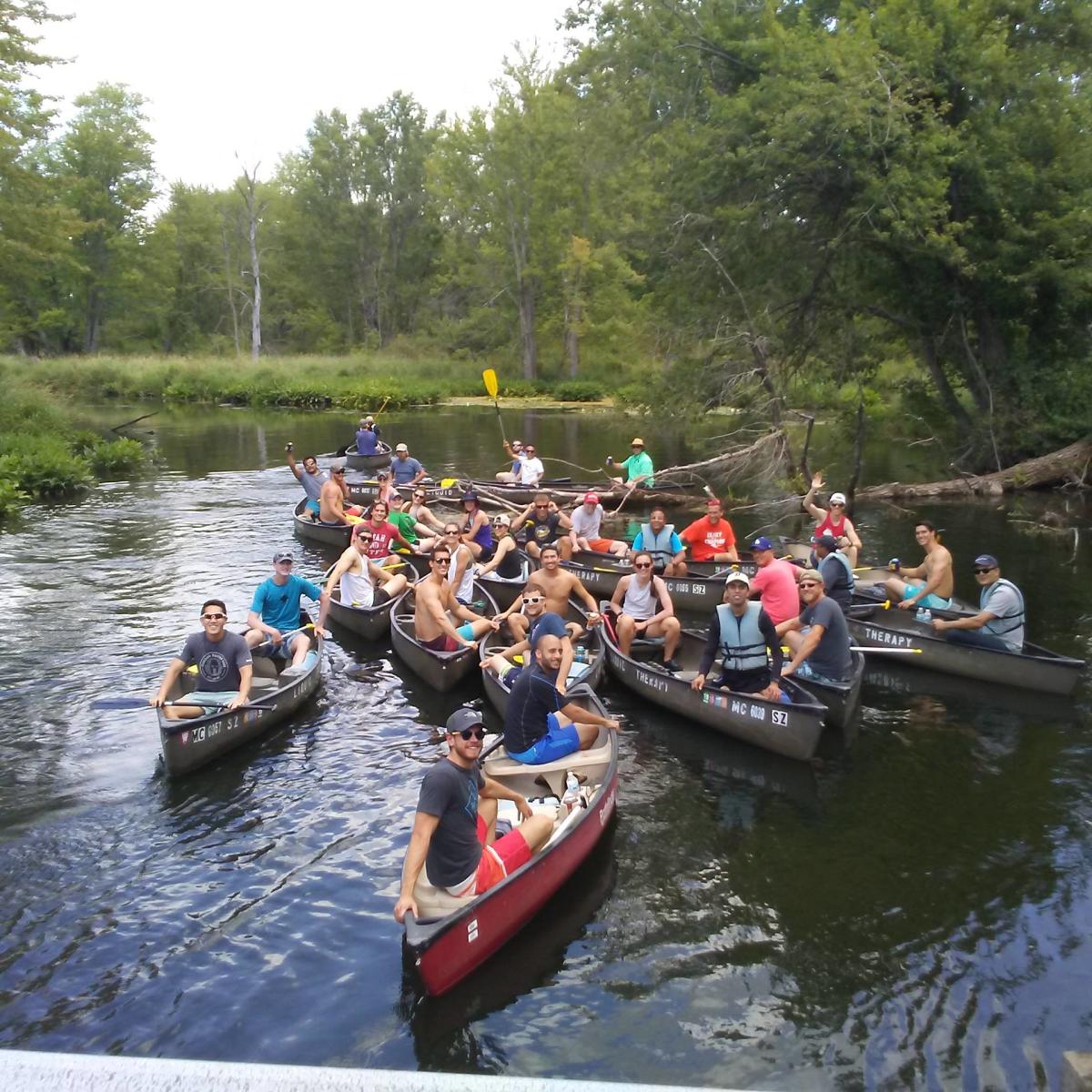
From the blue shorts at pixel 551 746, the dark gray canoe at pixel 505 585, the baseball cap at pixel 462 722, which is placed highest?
the baseball cap at pixel 462 722

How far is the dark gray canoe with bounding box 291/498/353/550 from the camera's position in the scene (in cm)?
1980

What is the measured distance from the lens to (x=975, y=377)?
2553cm

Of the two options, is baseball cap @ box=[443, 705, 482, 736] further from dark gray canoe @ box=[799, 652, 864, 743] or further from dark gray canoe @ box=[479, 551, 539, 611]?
dark gray canoe @ box=[479, 551, 539, 611]

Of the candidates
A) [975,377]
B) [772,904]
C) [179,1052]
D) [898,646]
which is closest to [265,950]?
[179,1052]

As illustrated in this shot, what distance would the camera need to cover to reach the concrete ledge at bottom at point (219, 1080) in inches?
104

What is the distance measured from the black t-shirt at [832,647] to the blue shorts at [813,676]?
0.02 m

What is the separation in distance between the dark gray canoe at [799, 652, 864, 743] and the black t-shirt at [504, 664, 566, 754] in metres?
3.06

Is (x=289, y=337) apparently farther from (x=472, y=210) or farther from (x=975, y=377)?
(x=975, y=377)

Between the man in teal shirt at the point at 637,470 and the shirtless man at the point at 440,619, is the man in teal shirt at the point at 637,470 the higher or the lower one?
the higher one

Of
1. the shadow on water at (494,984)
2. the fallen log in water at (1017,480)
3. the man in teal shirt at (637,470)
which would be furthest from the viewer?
the fallen log in water at (1017,480)

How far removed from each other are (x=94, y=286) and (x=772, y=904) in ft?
220

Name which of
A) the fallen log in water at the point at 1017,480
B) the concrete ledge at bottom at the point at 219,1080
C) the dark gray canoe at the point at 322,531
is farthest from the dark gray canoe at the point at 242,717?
the fallen log in water at the point at 1017,480

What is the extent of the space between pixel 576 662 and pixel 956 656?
179 inches

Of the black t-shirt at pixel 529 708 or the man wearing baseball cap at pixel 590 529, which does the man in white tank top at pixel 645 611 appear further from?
the man wearing baseball cap at pixel 590 529
